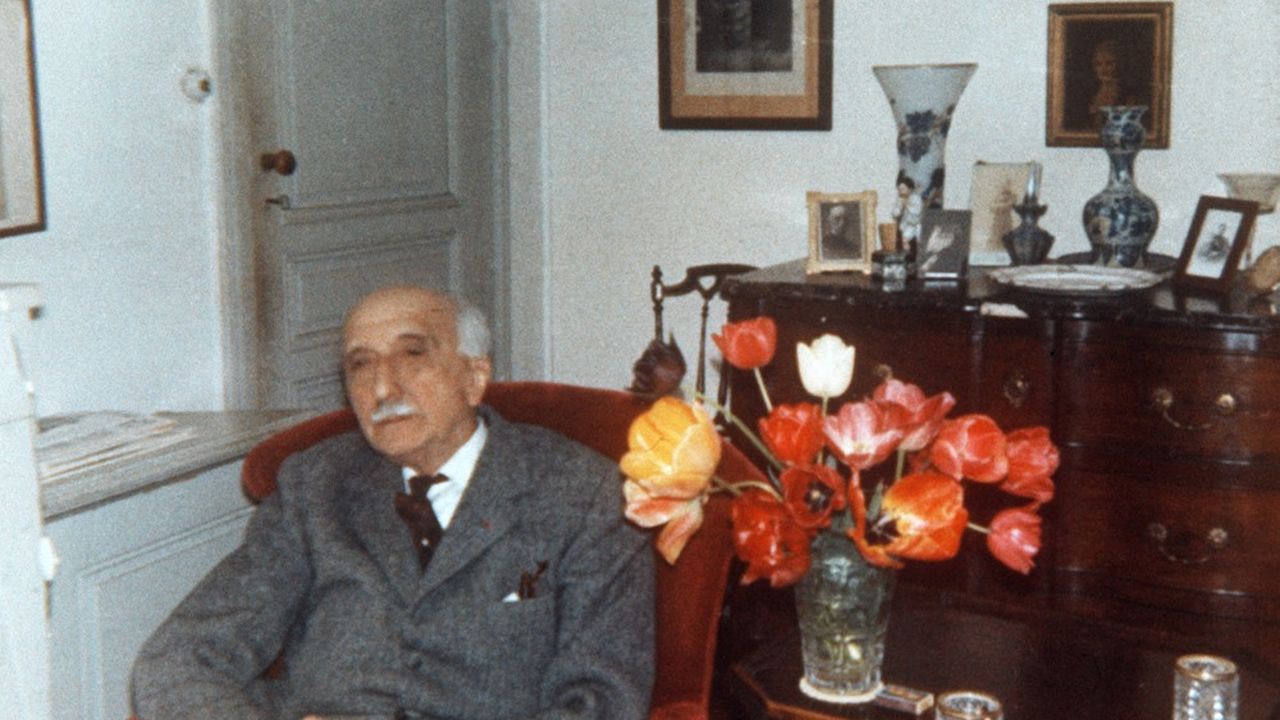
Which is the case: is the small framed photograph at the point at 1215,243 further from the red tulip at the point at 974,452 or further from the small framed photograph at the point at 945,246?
the red tulip at the point at 974,452

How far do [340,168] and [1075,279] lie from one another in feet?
5.62

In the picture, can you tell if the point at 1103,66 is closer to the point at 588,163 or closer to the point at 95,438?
the point at 588,163

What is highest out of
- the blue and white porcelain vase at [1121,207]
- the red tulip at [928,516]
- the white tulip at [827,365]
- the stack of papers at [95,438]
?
the blue and white porcelain vase at [1121,207]

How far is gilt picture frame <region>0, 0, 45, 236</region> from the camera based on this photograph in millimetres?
2592

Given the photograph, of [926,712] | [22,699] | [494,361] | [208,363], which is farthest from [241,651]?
[494,361]

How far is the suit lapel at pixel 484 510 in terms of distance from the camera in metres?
2.18

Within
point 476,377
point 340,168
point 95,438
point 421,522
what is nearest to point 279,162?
point 340,168

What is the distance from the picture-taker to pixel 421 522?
2264 mm

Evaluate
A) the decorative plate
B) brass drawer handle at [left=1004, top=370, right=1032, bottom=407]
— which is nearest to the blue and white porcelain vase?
the decorative plate

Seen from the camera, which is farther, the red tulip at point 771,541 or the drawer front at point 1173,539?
the drawer front at point 1173,539

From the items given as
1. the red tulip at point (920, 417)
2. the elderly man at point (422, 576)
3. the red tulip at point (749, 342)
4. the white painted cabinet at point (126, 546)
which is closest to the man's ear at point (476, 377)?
the elderly man at point (422, 576)

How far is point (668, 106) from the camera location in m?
4.09

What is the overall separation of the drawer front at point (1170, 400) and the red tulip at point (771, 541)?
148 cm

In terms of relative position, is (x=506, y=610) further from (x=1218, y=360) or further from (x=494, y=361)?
(x=494, y=361)
